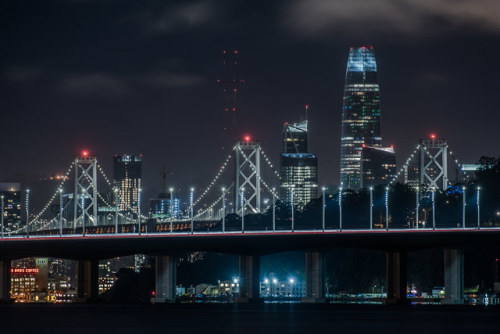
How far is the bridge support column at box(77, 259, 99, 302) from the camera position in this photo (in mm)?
146125

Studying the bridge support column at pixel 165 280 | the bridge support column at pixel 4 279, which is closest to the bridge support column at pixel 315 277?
the bridge support column at pixel 165 280

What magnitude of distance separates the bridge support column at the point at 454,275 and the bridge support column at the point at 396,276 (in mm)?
4903

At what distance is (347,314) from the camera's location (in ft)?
310

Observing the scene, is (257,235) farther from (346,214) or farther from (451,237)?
(346,214)

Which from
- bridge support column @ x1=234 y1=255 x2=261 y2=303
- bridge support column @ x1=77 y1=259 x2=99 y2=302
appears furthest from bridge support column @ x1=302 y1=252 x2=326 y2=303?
bridge support column @ x1=77 y1=259 x2=99 y2=302

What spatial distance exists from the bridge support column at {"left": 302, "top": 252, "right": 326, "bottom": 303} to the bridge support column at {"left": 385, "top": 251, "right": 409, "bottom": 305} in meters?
10.6

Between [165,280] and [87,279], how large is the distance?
10526mm

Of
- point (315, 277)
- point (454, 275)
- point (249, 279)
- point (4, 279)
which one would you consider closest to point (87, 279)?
point (4, 279)

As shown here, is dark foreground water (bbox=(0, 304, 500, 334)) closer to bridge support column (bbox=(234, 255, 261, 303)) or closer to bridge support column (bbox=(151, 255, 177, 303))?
bridge support column (bbox=(234, 255, 261, 303))

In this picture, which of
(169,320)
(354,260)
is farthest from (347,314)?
(354,260)

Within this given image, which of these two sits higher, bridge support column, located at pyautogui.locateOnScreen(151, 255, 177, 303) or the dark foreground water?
bridge support column, located at pyautogui.locateOnScreen(151, 255, 177, 303)

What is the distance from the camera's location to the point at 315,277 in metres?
147

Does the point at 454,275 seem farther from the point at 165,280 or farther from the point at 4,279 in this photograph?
the point at 4,279

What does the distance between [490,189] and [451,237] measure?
47594 mm
